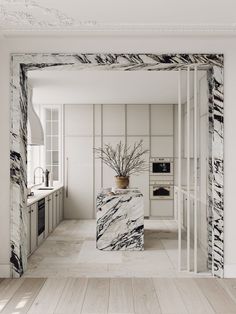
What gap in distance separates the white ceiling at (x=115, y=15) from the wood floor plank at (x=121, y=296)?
255 centimetres

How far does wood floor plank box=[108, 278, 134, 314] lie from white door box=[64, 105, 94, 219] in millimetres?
4405

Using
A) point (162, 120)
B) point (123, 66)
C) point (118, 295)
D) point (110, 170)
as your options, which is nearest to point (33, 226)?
point (118, 295)

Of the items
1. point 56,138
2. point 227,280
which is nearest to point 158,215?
point 56,138

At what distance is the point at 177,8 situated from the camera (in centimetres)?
357

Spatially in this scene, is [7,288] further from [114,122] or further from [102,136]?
[114,122]

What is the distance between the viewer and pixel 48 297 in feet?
12.1

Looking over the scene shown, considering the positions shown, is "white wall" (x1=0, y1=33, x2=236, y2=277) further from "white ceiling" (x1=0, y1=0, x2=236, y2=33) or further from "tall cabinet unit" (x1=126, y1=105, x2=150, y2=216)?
"tall cabinet unit" (x1=126, y1=105, x2=150, y2=216)

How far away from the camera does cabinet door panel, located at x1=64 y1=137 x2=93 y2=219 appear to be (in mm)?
8562

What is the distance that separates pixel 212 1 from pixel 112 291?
2.75 m

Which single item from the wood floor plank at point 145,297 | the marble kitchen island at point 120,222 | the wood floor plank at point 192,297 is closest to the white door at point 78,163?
the marble kitchen island at point 120,222

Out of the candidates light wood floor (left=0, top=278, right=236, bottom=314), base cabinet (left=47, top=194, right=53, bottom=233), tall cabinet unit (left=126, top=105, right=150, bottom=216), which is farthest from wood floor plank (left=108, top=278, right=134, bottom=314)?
tall cabinet unit (left=126, top=105, right=150, bottom=216)

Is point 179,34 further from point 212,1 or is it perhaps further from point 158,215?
point 158,215

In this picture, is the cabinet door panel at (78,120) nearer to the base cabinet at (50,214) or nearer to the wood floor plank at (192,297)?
the base cabinet at (50,214)

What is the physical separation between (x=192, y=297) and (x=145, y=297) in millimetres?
425
